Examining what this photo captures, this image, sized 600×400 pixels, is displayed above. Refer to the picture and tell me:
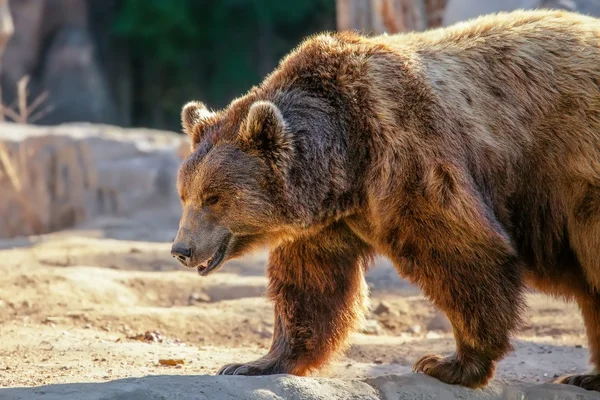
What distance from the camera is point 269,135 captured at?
4176mm

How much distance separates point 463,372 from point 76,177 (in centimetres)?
878

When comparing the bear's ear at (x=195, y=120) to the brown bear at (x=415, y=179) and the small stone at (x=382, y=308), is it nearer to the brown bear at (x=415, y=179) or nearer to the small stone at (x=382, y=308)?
the brown bear at (x=415, y=179)

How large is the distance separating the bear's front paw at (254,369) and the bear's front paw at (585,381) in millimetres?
1560

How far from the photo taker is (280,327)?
459 cm

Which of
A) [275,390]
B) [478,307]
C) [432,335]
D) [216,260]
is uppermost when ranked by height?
[216,260]

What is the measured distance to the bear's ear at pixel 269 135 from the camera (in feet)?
13.6

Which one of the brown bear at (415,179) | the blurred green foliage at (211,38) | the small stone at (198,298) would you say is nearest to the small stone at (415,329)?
the small stone at (198,298)

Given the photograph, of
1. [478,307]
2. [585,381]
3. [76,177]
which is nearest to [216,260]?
[478,307]

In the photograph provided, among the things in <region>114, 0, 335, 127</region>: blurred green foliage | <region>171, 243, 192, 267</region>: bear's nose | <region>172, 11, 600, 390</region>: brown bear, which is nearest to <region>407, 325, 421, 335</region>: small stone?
<region>172, 11, 600, 390</region>: brown bear

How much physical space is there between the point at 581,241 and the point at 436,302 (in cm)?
78

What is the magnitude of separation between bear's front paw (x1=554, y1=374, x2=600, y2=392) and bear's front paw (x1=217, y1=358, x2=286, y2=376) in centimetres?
156

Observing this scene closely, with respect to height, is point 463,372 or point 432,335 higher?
point 463,372

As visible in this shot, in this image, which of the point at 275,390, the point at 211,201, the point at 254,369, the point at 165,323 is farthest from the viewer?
the point at 165,323

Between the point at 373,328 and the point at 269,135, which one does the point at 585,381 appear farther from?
the point at 269,135
